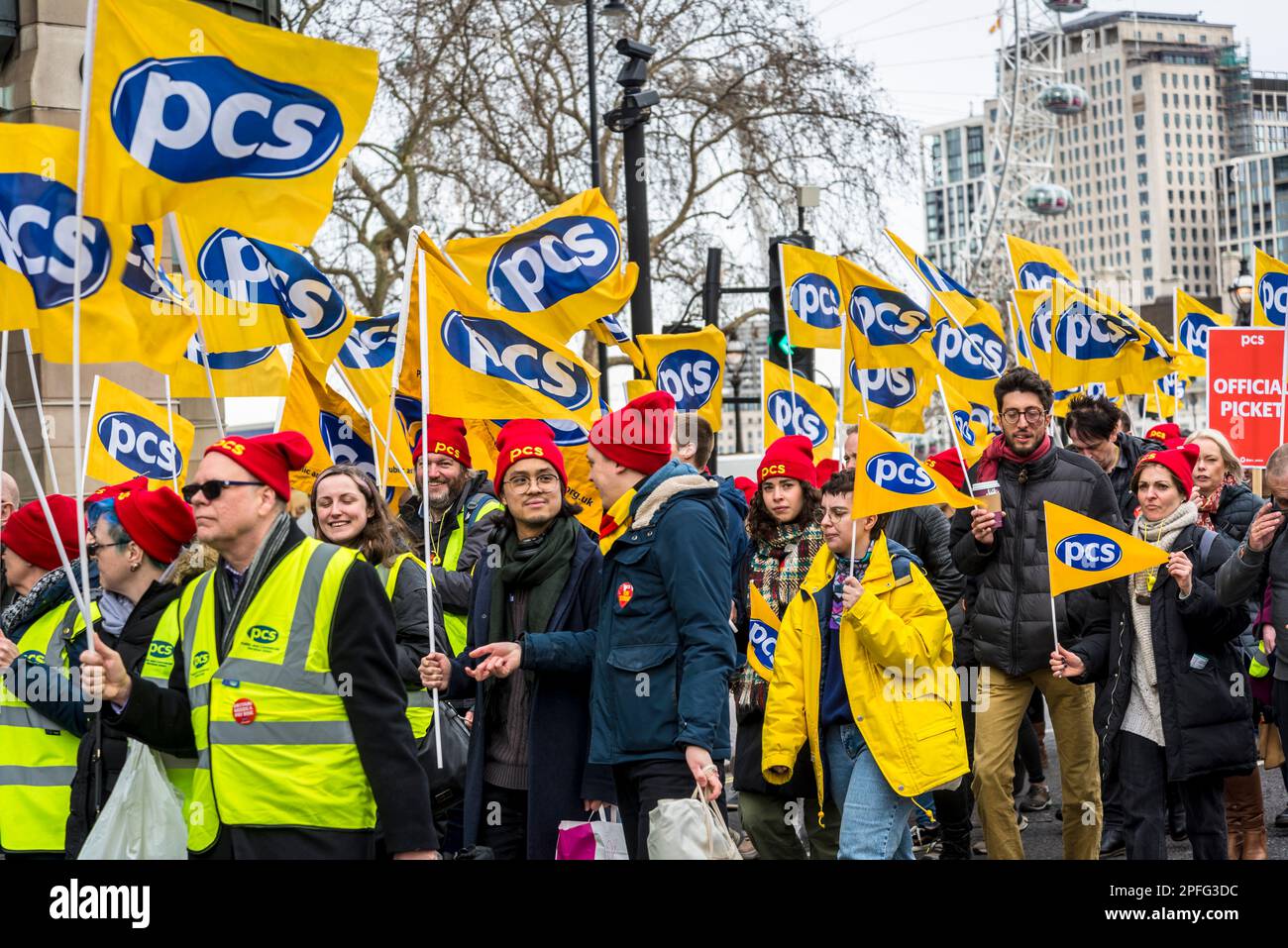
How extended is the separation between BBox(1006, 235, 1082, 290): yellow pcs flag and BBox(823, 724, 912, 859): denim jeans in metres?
6.77

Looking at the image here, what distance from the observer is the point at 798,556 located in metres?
6.84

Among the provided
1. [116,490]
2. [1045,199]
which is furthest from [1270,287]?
[1045,199]

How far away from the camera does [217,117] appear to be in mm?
4930

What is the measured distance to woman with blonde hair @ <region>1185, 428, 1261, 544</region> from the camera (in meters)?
8.29

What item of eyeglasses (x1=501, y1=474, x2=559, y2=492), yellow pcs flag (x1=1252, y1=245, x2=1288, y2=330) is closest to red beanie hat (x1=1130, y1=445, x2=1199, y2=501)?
eyeglasses (x1=501, y1=474, x2=559, y2=492)

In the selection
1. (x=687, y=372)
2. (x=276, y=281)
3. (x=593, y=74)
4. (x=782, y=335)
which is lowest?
(x=276, y=281)

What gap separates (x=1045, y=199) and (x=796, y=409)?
236 feet

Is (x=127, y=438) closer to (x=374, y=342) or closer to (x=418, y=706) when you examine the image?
(x=374, y=342)

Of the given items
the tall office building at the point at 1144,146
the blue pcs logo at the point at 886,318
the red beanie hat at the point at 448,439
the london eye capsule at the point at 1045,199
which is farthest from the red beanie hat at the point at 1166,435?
the tall office building at the point at 1144,146

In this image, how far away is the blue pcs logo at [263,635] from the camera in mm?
4266

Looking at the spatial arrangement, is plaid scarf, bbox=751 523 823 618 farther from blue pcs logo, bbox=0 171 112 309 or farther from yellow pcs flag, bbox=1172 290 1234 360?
yellow pcs flag, bbox=1172 290 1234 360

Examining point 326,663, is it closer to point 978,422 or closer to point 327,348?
point 327,348

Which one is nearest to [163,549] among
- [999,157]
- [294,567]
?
[294,567]
